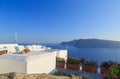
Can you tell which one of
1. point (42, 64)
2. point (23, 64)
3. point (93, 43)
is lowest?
point (42, 64)

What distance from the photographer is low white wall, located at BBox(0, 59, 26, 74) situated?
31.6 feet

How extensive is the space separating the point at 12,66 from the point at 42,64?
1837 millimetres

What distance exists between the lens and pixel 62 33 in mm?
37906

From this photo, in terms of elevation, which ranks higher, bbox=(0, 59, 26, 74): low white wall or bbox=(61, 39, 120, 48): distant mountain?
bbox=(61, 39, 120, 48): distant mountain

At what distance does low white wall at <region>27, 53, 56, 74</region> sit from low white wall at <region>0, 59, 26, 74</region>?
297mm

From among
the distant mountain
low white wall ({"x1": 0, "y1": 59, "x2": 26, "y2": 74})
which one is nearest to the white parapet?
low white wall ({"x1": 0, "y1": 59, "x2": 26, "y2": 74})

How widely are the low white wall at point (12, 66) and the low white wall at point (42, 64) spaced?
30 centimetres

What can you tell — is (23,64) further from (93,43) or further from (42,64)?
(93,43)

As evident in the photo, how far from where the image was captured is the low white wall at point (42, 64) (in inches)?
391

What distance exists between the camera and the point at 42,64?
11023 millimetres

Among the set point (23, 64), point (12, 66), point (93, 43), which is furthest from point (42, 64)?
point (93, 43)

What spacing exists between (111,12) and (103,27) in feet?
27.1

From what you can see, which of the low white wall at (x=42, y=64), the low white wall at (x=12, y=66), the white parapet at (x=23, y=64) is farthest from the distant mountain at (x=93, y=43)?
the low white wall at (x=12, y=66)

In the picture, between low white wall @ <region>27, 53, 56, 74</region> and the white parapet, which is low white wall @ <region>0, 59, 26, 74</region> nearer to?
the white parapet
